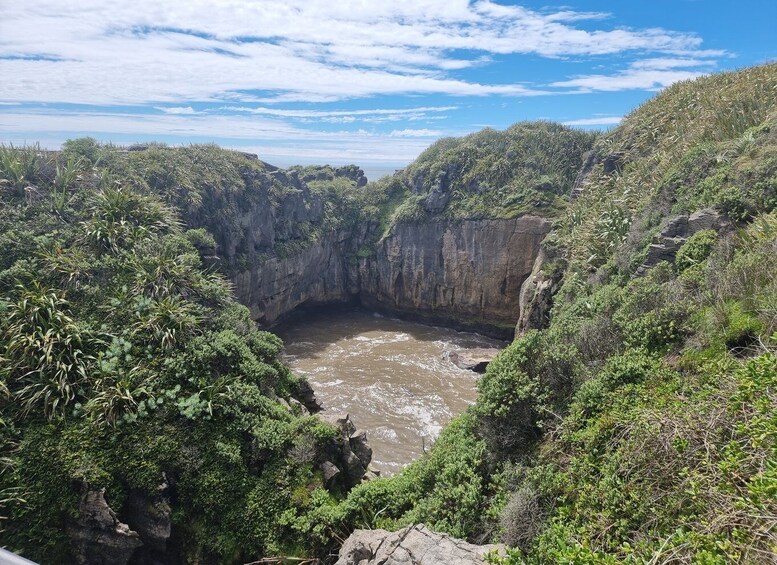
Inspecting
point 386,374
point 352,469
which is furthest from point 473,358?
point 352,469

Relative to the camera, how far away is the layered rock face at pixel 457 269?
30031 millimetres

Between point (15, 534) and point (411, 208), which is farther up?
point (411, 208)

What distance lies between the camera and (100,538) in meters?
10.8

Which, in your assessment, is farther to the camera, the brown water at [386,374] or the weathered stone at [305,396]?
the brown water at [386,374]

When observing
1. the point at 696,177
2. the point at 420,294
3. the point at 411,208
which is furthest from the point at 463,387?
the point at 411,208

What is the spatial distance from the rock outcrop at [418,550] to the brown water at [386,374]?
26.8ft

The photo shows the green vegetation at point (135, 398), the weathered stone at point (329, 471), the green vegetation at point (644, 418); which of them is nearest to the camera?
the green vegetation at point (644, 418)

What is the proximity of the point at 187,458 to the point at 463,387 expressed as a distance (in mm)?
14642

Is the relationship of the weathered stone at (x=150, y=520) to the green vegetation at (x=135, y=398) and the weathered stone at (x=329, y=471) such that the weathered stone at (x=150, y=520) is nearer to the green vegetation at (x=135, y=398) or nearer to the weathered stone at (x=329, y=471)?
Answer: the green vegetation at (x=135, y=398)

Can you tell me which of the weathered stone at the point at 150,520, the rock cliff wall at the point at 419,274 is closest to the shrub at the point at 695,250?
the weathered stone at the point at 150,520

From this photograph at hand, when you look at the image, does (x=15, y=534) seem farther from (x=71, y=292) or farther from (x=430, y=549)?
(x=430, y=549)

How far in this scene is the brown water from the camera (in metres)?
19.3

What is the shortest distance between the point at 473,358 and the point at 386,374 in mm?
5366

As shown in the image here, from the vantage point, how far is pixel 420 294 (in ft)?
111
